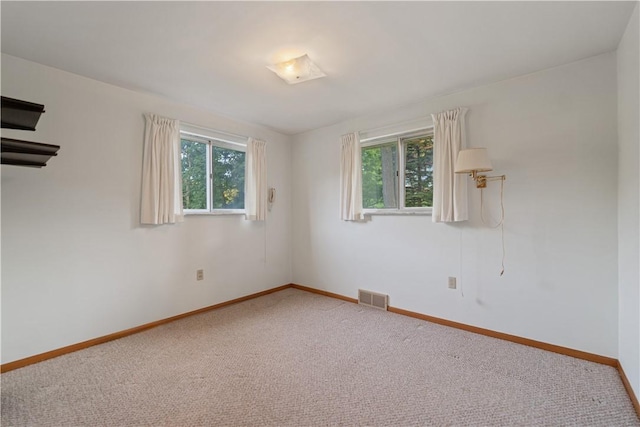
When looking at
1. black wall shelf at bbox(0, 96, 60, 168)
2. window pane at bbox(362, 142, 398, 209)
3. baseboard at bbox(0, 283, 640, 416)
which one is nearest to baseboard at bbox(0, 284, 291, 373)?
baseboard at bbox(0, 283, 640, 416)

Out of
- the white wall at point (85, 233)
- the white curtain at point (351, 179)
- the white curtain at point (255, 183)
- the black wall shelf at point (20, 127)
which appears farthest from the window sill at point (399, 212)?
the black wall shelf at point (20, 127)

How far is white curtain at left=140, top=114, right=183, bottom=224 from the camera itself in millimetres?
2926

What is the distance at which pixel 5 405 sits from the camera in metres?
1.79

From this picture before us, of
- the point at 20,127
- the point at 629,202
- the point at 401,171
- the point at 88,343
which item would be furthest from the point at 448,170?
the point at 88,343

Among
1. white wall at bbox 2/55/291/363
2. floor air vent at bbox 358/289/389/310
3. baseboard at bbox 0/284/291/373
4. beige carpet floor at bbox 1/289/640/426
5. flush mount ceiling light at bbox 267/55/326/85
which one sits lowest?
beige carpet floor at bbox 1/289/640/426

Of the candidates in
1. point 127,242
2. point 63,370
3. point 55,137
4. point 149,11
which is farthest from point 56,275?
point 149,11

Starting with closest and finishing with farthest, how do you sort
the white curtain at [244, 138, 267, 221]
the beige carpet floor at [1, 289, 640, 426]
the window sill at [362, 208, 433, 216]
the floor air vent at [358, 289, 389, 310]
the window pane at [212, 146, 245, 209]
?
the beige carpet floor at [1, 289, 640, 426]
the window sill at [362, 208, 433, 216]
the floor air vent at [358, 289, 389, 310]
the window pane at [212, 146, 245, 209]
the white curtain at [244, 138, 267, 221]

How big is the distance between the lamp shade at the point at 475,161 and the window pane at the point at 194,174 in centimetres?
286

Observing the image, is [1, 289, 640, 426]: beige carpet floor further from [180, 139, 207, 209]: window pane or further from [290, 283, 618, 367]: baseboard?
[180, 139, 207, 209]: window pane

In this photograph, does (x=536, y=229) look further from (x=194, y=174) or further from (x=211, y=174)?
(x=194, y=174)

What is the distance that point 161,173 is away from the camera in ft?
9.86

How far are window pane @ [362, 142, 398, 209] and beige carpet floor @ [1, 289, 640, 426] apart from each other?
59.6 inches

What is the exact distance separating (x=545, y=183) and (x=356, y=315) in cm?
228

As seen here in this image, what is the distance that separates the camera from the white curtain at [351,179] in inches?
146
